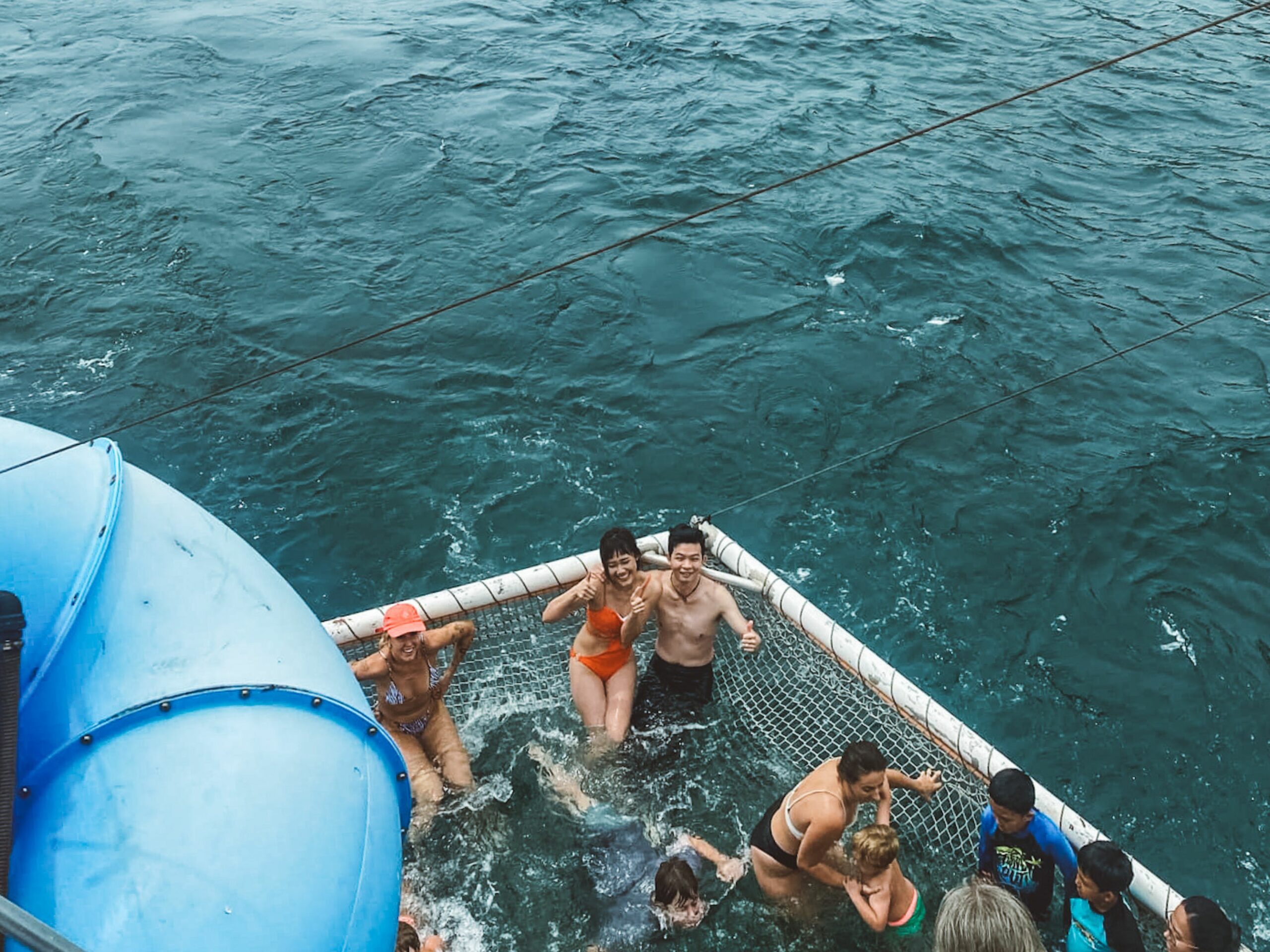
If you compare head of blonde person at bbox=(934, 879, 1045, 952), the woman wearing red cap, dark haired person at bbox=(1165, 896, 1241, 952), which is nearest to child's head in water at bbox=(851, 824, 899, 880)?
head of blonde person at bbox=(934, 879, 1045, 952)

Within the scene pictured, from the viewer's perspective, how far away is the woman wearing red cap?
7152 mm

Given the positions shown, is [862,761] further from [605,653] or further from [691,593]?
[605,653]

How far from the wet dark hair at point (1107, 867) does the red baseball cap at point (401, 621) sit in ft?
13.7

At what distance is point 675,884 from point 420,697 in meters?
2.23

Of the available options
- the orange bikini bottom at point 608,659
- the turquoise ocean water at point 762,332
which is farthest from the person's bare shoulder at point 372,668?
the orange bikini bottom at point 608,659

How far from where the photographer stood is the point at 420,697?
7.39 meters

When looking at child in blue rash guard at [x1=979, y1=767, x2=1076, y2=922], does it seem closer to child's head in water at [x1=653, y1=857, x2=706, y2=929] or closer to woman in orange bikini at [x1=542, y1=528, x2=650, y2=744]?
child's head in water at [x1=653, y1=857, x2=706, y2=929]

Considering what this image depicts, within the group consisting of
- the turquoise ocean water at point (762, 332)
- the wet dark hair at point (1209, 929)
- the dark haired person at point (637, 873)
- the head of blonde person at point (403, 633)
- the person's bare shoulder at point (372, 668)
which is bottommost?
the turquoise ocean water at point (762, 332)

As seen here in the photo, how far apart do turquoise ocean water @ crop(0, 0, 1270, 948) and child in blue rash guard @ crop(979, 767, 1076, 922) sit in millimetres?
1571

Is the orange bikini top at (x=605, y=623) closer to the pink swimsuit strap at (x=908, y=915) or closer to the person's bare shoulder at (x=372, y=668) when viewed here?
the person's bare shoulder at (x=372, y=668)

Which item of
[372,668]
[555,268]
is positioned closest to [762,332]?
[555,268]

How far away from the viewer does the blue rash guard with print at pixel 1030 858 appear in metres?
5.98

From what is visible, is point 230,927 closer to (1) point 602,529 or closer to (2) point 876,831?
(2) point 876,831

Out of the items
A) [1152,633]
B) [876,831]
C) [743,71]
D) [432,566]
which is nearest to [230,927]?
[876,831]
